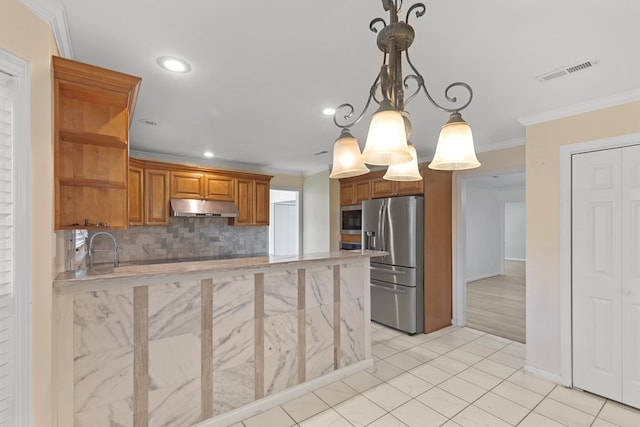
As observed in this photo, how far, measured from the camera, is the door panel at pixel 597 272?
2.47 metres

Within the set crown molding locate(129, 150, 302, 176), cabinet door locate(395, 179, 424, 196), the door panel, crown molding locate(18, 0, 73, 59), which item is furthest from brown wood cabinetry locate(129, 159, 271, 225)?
the door panel

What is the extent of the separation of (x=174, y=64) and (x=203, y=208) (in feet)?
9.27

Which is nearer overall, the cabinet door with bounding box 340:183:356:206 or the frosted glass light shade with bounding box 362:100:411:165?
the frosted glass light shade with bounding box 362:100:411:165

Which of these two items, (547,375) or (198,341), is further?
(547,375)

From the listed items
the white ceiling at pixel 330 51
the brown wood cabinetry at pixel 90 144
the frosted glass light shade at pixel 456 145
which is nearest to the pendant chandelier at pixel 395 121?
the frosted glass light shade at pixel 456 145

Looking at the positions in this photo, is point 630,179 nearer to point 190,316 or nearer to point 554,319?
point 554,319

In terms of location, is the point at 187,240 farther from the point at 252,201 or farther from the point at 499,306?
the point at 499,306

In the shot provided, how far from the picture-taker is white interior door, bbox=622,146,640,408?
2365 millimetres

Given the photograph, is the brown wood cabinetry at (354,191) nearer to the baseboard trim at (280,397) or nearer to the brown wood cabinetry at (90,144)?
the baseboard trim at (280,397)

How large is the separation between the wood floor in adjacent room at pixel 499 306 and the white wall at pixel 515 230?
265cm

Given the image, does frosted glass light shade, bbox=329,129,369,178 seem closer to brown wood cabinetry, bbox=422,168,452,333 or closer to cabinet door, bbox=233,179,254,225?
brown wood cabinetry, bbox=422,168,452,333

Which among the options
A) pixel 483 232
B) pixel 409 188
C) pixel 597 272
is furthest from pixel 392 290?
pixel 483 232

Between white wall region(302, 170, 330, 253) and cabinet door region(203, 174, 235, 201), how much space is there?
1653mm

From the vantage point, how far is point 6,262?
1293 millimetres
